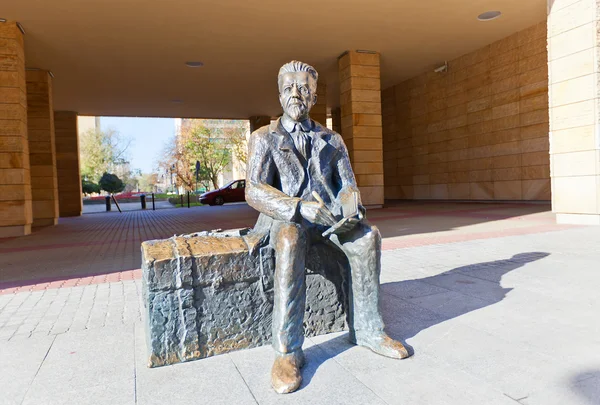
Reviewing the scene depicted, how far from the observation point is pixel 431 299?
3.87 metres

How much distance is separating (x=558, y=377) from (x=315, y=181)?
1.86m

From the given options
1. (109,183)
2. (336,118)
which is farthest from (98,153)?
(336,118)

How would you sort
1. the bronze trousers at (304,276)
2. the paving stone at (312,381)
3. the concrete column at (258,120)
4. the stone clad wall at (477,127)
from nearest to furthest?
the paving stone at (312,381) < the bronze trousers at (304,276) < the stone clad wall at (477,127) < the concrete column at (258,120)

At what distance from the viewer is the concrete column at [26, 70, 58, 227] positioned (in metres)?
14.8

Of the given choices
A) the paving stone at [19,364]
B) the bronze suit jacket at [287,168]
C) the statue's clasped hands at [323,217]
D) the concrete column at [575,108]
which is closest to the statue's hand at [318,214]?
the statue's clasped hands at [323,217]

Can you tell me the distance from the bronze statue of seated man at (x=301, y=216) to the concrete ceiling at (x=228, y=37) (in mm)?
9078

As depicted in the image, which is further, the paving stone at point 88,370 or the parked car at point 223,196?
the parked car at point 223,196

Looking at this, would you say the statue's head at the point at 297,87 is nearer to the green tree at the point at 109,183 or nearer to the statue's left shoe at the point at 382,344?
the statue's left shoe at the point at 382,344

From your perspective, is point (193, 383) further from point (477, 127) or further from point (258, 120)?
point (258, 120)

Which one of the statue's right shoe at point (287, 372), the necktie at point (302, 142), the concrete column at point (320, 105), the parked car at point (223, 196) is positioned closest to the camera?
the statue's right shoe at point (287, 372)

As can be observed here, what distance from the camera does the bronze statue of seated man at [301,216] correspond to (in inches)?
103

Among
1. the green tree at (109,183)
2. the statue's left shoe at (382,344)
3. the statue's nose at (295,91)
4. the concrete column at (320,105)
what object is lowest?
the statue's left shoe at (382,344)

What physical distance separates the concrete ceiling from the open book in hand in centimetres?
961

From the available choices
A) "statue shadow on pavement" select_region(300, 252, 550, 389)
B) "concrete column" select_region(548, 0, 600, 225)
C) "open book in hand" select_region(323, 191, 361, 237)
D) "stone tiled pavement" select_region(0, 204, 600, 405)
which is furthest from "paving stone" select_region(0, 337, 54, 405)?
"concrete column" select_region(548, 0, 600, 225)
